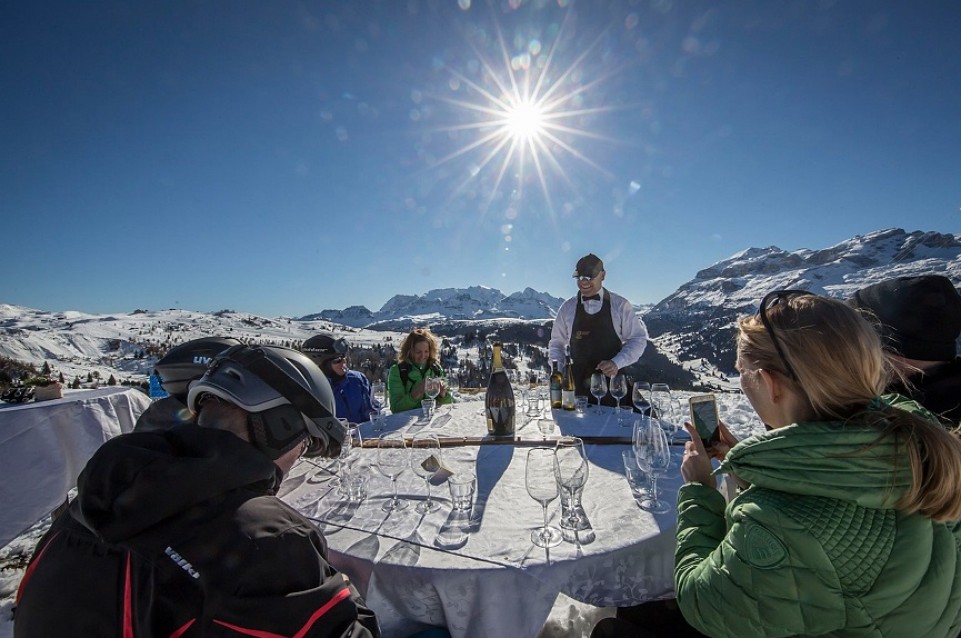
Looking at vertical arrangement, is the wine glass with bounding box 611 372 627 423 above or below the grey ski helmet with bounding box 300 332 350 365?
below

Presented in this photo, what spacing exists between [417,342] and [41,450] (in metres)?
4.32

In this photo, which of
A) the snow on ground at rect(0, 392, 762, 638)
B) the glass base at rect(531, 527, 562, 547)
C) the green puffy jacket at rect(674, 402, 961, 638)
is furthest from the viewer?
the snow on ground at rect(0, 392, 762, 638)

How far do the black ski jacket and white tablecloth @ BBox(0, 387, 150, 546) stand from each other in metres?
4.88

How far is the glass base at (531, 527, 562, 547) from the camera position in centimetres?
168

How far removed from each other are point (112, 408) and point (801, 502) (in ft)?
24.3

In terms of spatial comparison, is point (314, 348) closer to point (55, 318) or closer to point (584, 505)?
point (584, 505)

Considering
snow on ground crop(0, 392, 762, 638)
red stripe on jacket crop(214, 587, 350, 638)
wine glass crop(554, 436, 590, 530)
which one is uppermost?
wine glass crop(554, 436, 590, 530)

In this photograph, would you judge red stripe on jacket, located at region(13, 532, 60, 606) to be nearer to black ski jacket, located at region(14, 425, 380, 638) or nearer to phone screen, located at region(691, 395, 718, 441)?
black ski jacket, located at region(14, 425, 380, 638)

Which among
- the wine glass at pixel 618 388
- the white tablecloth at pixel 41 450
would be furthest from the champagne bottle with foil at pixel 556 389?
the white tablecloth at pixel 41 450

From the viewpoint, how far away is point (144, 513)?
95 cm

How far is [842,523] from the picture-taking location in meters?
1.19

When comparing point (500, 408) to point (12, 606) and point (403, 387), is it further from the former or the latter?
point (12, 606)

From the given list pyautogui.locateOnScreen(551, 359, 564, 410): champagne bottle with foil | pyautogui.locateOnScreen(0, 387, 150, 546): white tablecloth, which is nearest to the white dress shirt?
pyautogui.locateOnScreen(551, 359, 564, 410): champagne bottle with foil

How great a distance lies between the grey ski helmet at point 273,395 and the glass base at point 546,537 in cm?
94
